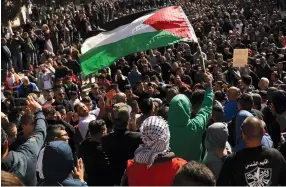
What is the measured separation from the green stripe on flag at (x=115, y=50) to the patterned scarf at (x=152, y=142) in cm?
417

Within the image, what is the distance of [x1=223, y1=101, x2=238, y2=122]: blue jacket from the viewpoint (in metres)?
7.14

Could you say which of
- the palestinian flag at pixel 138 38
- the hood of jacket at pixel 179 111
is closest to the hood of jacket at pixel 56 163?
the hood of jacket at pixel 179 111

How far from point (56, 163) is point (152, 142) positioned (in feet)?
2.41

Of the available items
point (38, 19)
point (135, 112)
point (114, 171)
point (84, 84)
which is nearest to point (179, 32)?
point (135, 112)

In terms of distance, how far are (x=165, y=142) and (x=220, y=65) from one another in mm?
9869

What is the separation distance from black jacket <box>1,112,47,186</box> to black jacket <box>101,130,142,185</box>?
2.20 feet

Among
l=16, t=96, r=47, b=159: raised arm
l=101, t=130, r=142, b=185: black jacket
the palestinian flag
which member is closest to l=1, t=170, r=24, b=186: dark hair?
l=16, t=96, r=47, b=159: raised arm

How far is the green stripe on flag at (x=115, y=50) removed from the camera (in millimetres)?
8266

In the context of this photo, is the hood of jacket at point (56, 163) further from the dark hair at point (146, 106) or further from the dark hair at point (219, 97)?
the dark hair at point (219, 97)

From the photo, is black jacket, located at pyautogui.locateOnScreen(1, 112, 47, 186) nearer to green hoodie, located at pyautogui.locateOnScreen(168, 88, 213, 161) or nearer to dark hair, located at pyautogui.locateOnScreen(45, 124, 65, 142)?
dark hair, located at pyautogui.locateOnScreen(45, 124, 65, 142)

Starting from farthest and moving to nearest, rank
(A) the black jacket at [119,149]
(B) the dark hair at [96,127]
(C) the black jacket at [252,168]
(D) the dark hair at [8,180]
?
(B) the dark hair at [96,127] < (A) the black jacket at [119,149] < (C) the black jacket at [252,168] < (D) the dark hair at [8,180]

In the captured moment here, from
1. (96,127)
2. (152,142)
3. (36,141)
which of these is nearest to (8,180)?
(152,142)

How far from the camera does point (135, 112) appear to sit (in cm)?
813

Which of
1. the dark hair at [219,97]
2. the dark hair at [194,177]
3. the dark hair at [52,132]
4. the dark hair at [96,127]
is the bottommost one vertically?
the dark hair at [219,97]
